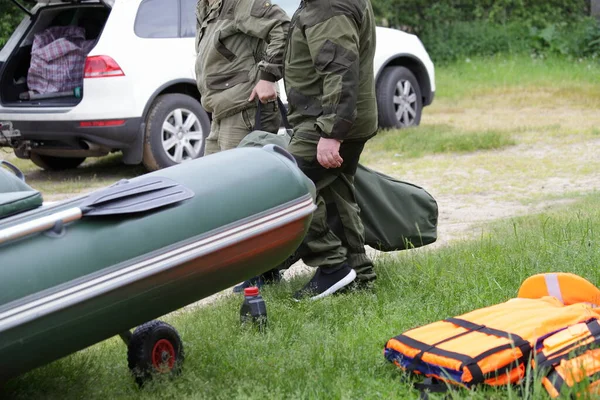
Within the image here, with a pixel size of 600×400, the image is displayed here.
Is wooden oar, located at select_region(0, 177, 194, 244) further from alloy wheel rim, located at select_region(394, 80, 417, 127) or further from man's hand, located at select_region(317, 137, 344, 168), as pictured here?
alloy wheel rim, located at select_region(394, 80, 417, 127)

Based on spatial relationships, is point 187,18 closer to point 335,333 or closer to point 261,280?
point 261,280

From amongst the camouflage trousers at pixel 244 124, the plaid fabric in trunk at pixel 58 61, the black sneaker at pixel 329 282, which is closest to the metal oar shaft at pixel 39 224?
the black sneaker at pixel 329 282

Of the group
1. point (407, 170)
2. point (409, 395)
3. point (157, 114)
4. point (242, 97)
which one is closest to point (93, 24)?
point (157, 114)

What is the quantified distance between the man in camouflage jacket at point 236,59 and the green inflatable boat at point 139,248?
4.65 ft

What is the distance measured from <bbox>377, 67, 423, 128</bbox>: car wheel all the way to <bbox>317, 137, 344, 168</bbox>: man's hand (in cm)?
621

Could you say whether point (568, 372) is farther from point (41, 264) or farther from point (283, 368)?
point (41, 264)

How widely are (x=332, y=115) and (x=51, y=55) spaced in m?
5.56

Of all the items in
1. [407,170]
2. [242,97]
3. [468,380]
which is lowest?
[407,170]

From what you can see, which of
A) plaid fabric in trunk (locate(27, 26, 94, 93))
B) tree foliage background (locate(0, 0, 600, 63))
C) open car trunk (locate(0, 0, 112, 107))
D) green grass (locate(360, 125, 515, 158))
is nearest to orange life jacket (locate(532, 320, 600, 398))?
green grass (locate(360, 125, 515, 158))

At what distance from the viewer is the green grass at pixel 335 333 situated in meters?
3.65

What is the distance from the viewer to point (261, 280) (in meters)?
5.43

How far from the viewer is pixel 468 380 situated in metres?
3.27

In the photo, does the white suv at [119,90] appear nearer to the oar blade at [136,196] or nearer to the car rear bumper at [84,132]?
the car rear bumper at [84,132]

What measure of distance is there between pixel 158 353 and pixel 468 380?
1.30m
